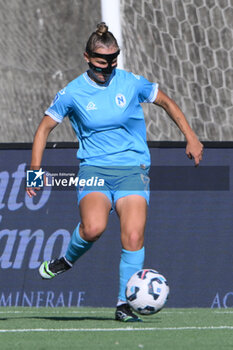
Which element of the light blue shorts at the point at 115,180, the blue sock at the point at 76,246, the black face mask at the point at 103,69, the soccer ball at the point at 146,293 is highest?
the black face mask at the point at 103,69

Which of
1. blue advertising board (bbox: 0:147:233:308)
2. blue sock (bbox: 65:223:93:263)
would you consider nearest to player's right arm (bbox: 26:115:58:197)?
blue sock (bbox: 65:223:93:263)

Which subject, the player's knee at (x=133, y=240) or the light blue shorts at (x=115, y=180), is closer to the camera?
the player's knee at (x=133, y=240)

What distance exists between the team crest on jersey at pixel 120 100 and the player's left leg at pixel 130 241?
0.62 m

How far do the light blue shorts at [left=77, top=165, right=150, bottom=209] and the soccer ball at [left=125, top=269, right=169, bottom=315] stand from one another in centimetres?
60

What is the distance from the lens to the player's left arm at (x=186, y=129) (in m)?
6.96

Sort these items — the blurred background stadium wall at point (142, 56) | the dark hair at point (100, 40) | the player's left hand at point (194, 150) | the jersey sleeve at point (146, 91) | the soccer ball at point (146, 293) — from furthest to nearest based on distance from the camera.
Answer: the blurred background stadium wall at point (142, 56) → the jersey sleeve at point (146, 91) → the dark hair at point (100, 40) → the player's left hand at point (194, 150) → the soccer ball at point (146, 293)

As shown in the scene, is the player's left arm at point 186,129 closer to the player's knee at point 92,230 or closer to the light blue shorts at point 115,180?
the light blue shorts at point 115,180

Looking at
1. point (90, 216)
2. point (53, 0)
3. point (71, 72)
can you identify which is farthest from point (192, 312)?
point (53, 0)

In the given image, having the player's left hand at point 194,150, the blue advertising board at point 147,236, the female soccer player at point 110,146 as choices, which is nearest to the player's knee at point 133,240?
the female soccer player at point 110,146

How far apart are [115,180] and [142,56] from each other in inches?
241

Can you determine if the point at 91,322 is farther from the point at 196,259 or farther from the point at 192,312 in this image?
the point at 196,259

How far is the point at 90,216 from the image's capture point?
23.0 feet

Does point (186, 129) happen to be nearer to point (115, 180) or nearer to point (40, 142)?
point (115, 180)

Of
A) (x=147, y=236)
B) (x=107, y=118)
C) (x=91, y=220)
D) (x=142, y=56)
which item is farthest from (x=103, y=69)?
(x=142, y=56)
